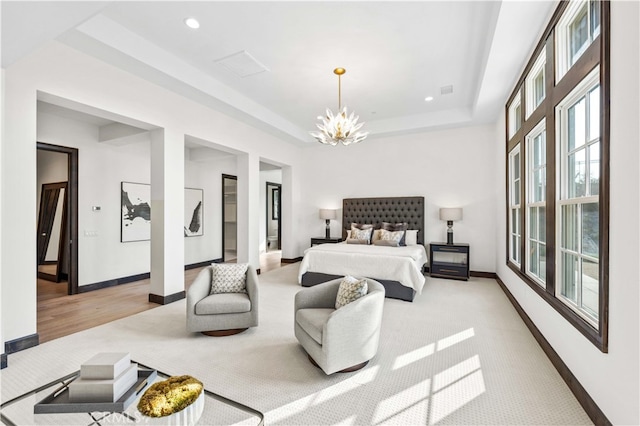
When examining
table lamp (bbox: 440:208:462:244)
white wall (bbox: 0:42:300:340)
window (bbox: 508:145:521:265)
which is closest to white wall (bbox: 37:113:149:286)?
white wall (bbox: 0:42:300:340)

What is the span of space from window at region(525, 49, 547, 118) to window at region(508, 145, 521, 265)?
94 cm

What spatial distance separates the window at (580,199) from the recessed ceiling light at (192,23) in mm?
3518

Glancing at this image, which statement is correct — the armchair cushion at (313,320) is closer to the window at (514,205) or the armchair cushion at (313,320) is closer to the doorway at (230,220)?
the window at (514,205)

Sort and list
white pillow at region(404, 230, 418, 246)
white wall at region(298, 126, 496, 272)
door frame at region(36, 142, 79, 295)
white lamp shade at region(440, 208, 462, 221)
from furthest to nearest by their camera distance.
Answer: white pillow at region(404, 230, 418, 246), white wall at region(298, 126, 496, 272), white lamp shade at region(440, 208, 462, 221), door frame at region(36, 142, 79, 295)

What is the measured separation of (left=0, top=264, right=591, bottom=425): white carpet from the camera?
1907mm

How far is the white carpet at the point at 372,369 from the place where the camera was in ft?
6.26

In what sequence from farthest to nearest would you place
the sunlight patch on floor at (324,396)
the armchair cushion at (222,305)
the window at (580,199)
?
1. the armchair cushion at (222,305)
2. the window at (580,199)
3. the sunlight patch on floor at (324,396)

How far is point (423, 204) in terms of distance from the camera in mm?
6363

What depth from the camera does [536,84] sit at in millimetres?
3447

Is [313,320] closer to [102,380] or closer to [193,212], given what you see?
[102,380]

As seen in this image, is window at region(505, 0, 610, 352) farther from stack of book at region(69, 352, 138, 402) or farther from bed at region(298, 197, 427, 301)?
stack of book at region(69, 352, 138, 402)

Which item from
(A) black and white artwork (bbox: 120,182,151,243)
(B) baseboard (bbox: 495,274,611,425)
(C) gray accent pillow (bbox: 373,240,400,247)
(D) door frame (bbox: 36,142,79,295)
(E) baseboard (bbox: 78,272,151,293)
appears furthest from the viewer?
(C) gray accent pillow (bbox: 373,240,400,247)

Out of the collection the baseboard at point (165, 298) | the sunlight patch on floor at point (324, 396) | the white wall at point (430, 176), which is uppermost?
the white wall at point (430, 176)

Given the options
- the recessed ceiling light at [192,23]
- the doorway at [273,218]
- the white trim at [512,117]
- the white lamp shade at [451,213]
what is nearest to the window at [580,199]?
the white trim at [512,117]
